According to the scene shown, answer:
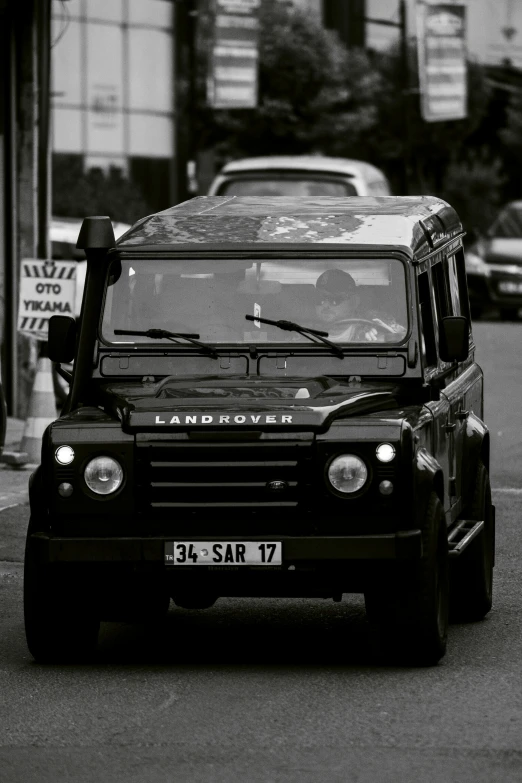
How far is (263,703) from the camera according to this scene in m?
7.29

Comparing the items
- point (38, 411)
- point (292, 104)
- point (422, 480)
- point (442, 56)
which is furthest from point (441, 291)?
point (292, 104)

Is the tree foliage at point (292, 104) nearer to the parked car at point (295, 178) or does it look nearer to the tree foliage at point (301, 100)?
the tree foliage at point (301, 100)

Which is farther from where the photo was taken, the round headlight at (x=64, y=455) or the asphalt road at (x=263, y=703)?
the round headlight at (x=64, y=455)

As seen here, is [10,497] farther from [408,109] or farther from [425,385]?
[408,109]

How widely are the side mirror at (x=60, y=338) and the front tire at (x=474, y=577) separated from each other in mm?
2082

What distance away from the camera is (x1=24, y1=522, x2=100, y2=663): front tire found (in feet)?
26.0

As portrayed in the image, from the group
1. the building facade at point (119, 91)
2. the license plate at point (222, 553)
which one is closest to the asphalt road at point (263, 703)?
the license plate at point (222, 553)

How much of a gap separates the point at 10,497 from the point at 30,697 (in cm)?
607

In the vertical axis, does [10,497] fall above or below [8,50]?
below

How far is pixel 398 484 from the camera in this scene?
25.2 ft

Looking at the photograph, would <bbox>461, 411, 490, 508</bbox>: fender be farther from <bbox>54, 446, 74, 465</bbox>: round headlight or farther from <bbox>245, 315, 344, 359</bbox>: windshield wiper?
<bbox>54, 446, 74, 465</bbox>: round headlight

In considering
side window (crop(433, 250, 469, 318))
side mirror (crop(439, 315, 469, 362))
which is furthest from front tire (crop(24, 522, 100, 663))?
side window (crop(433, 250, 469, 318))

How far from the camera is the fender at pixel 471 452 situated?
9.38 m

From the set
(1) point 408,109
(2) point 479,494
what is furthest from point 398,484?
(1) point 408,109
